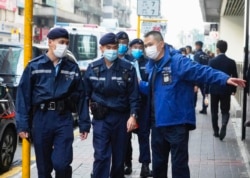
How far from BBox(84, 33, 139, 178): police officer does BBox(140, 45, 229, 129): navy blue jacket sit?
1.78ft

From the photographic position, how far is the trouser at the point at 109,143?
612 centimetres

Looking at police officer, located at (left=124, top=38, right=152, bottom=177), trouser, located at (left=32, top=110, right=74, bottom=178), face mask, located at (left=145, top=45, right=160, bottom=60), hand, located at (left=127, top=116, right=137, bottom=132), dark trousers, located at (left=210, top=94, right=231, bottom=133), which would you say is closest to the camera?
trouser, located at (left=32, top=110, right=74, bottom=178)

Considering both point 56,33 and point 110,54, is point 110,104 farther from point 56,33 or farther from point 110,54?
point 56,33

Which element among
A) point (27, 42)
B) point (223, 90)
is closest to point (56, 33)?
point (27, 42)

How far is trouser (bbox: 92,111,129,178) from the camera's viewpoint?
6.12 metres

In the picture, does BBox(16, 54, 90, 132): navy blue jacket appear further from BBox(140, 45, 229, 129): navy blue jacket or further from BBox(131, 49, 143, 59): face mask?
BBox(131, 49, 143, 59): face mask

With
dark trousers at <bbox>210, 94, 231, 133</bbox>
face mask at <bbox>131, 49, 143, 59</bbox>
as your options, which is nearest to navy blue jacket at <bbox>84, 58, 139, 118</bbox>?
face mask at <bbox>131, 49, 143, 59</bbox>

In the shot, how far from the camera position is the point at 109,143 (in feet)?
20.5

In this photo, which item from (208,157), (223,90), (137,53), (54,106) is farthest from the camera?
(223,90)

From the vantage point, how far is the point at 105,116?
6176 millimetres

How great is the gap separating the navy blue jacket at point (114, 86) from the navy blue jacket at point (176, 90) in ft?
1.76

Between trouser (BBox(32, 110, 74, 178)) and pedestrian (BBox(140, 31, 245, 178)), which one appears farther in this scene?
pedestrian (BBox(140, 31, 245, 178))

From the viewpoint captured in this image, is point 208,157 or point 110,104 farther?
point 208,157

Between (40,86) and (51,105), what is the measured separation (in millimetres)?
246
